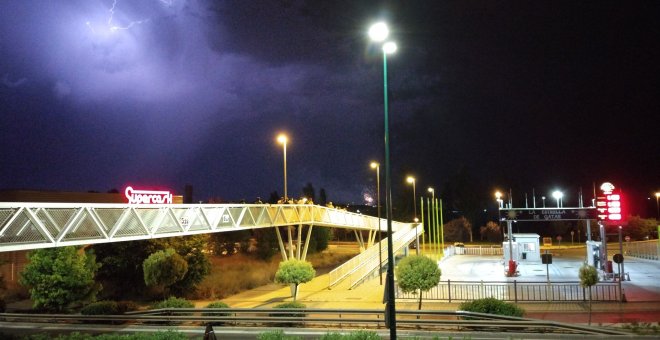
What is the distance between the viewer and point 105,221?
17969mm

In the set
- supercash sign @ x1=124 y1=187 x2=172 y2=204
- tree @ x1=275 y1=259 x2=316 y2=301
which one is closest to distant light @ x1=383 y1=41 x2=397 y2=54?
tree @ x1=275 y1=259 x2=316 y2=301

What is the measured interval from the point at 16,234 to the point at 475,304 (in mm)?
15409

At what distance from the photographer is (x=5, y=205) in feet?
45.4

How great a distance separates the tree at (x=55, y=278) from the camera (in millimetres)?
25016

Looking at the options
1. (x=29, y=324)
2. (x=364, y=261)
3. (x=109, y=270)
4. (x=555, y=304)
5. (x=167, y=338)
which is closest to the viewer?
(x=167, y=338)

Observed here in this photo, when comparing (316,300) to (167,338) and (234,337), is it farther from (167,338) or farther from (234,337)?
(167,338)

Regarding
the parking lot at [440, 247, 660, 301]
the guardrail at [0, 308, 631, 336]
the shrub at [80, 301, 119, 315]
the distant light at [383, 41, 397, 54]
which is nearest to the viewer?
the distant light at [383, 41, 397, 54]

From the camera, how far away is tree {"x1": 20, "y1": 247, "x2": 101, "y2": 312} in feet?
82.1

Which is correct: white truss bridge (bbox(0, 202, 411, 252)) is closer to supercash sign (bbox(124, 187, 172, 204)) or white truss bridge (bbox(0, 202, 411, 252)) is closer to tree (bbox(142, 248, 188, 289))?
tree (bbox(142, 248, 188, 289))

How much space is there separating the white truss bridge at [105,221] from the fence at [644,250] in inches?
1555

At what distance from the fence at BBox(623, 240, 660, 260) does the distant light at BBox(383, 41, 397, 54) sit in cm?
4650

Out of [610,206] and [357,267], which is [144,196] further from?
[610,206]

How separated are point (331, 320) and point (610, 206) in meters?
20.9

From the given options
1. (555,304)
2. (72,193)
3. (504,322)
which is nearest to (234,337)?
(504,322)
